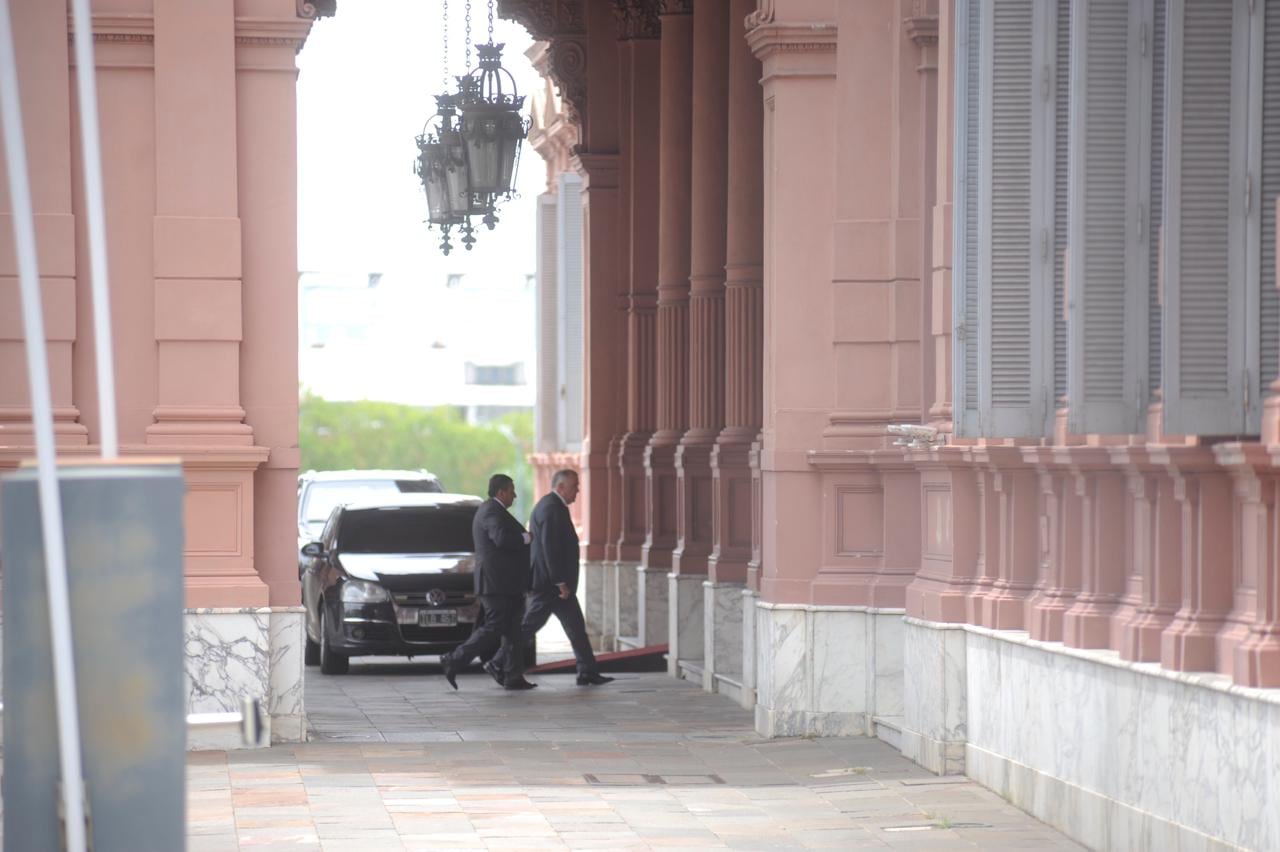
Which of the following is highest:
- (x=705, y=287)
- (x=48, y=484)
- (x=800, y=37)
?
(x=800, y=37)

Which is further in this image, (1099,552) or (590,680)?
(590,680)

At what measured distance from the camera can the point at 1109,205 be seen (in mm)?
10734

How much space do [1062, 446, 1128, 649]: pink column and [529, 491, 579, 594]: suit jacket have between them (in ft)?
28.8

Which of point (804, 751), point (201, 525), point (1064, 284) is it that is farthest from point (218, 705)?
point (1064, 284)

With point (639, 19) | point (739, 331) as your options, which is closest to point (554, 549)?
point (739, 331)

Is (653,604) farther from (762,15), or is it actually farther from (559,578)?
(762,15)

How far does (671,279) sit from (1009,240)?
10308 millimetres

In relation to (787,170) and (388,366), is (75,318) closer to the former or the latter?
(787,170)

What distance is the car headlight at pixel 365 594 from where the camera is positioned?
68.1 feet

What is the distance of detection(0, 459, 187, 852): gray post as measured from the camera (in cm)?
521

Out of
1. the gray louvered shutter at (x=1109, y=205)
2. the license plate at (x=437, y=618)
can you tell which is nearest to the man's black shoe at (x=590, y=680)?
the license plate at (x=437, y=618)

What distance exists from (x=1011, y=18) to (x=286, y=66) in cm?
465

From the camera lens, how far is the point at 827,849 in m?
10.5

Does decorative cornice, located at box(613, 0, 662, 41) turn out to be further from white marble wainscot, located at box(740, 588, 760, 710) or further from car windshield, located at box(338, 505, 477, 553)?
white marble wainscot, located at box(740, 588, 760, 710)
